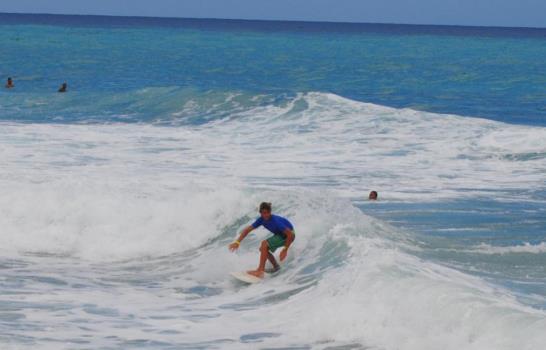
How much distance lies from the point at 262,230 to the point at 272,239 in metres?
2.40

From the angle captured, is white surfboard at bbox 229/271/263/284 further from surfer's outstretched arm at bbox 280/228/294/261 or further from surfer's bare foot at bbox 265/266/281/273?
surfer's outstretched arm at bbox 280/228/294/261

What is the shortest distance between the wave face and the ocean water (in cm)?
4

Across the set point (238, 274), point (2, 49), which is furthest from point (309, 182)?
point (2, 49)

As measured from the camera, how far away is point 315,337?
11727mm

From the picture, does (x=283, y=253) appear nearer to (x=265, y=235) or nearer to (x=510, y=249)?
(x=265, y=235)

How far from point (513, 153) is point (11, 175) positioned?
12.2 m

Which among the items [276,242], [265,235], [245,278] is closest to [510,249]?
[276,242]

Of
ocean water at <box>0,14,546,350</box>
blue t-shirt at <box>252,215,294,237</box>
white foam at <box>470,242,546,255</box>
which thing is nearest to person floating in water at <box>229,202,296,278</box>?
blue t-shirt at <box>252,215,294,237</box>

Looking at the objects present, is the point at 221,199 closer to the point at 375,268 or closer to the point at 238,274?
the point at 238,274

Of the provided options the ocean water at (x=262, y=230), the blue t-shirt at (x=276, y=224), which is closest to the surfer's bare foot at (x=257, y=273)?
the ocean water at (x=262, y=230)

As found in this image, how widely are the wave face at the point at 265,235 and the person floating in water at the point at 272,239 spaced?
0.87 ft

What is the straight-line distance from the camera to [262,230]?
1734 centimetres

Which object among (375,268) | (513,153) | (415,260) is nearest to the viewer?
(375,268)

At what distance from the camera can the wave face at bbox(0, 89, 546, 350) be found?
464 inches
